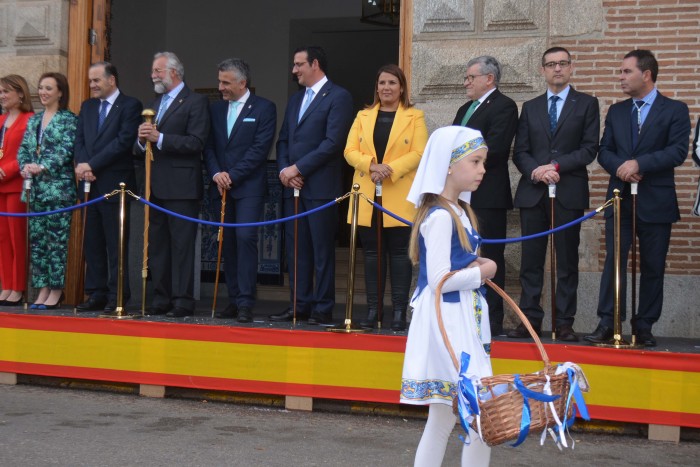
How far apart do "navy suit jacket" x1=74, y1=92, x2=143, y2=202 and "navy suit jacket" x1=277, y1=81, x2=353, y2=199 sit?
4.48 feet

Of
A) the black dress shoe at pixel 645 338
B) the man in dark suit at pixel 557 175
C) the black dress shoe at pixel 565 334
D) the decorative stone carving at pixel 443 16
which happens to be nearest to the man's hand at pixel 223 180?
the decorative stone carving at pixel 443 16

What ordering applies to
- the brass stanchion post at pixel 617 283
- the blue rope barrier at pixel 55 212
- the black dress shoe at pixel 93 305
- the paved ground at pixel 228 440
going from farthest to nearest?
the black dress shoe at pixel 93 305 → the blue rope barrier at pixel 55 212 → the brass stanchion post at pixel 617 283 → the paved ground at pixel 228 440

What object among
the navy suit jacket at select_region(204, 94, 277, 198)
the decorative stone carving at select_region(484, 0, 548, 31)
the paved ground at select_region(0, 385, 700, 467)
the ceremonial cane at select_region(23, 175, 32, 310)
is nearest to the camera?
the paved ground at select_region(0, 385, 700, 467)

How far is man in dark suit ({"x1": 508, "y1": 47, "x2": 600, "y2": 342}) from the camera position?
6836mm

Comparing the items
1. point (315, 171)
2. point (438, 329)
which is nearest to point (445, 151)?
point (438, 329)

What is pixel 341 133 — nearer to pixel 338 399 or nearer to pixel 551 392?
pixel 338 399

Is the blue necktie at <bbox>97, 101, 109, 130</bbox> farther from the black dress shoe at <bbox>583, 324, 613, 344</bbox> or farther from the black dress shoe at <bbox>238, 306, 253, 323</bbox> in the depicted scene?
the black dress shoe at <bbox>583, 324, 613, 344</bbox>

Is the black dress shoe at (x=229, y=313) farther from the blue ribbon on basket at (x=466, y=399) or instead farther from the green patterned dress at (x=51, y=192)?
the blue ribbon on basket at (x=466, y=399)

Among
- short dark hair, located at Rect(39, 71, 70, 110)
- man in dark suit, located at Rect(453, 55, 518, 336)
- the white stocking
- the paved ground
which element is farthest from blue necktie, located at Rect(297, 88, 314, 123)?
the white stocking

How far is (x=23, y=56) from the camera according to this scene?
9461mm

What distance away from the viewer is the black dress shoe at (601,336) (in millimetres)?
6566

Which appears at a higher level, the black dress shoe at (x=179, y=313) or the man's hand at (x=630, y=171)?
the man's hand at (x=630, y=171)

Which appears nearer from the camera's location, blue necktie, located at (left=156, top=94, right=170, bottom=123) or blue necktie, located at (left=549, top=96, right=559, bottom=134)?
blue necktie, located at (left=549, top=96, right=559, bottom=134)

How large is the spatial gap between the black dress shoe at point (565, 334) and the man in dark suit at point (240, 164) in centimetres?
230
